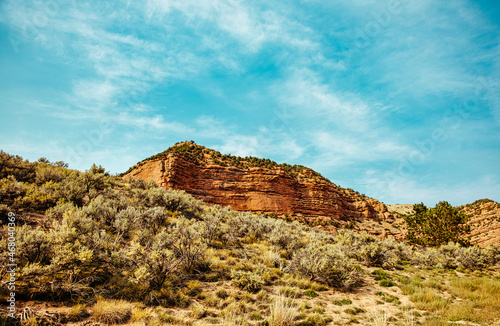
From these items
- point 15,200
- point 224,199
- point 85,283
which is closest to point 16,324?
point 85,283

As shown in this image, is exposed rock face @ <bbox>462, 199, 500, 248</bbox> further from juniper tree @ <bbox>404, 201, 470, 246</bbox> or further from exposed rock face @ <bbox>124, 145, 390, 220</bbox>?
exposed rock face @ <bbox>124, 145, 390, 220</bbox>

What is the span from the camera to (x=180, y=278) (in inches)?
291

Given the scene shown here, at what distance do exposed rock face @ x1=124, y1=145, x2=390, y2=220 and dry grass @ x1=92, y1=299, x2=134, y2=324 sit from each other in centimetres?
3209

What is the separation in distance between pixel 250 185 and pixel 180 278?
36.3 m

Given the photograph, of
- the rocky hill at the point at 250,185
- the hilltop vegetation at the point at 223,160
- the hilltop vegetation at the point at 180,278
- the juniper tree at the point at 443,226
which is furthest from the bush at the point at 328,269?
the hilltop vegetation at the point at 223,160

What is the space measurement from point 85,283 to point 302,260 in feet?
24.3

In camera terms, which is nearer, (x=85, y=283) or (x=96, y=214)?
(x=85, y=283)

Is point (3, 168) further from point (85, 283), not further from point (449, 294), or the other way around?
point (449, 294)

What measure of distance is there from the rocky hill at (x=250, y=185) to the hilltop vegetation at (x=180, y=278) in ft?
87.6

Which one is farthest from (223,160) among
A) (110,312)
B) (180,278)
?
(110,312)

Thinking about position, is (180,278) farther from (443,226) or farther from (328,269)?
(443,226)

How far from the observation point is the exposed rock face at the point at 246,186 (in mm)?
38938

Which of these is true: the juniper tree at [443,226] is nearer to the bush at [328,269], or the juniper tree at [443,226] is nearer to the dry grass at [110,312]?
the bush at [328,269]

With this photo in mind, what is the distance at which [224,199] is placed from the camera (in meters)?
41.2
